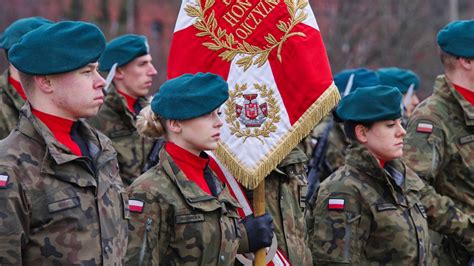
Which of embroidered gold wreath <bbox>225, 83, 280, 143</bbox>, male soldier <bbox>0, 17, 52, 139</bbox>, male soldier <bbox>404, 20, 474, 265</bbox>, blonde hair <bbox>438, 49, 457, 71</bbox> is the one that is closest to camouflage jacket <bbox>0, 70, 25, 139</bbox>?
male soldier <bbox>0, 17, 52, 139</bbox>

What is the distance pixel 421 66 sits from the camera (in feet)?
93.0

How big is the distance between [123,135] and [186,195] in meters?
3.24

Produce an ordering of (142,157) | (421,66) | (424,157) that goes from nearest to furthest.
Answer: (424,157), (142,157), (421,66)

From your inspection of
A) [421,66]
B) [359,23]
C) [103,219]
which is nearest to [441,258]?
[103,219]

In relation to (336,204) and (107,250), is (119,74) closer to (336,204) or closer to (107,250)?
(336,204)

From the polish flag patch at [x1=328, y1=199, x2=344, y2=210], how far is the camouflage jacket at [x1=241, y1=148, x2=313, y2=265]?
23 centimetres

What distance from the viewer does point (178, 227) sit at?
5676 millimetres

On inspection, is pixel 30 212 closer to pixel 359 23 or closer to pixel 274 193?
pixel 274 193

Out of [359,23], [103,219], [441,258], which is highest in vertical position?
[103,219]

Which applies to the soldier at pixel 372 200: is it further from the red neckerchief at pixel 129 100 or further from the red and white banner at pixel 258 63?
the red neckerchief at pixel 129 100

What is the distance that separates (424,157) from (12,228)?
3.72 meters

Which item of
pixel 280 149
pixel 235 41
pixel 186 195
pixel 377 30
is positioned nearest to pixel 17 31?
pixel 235 41

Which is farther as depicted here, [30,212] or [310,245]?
[310,245]

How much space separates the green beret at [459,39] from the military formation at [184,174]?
0.01 m
